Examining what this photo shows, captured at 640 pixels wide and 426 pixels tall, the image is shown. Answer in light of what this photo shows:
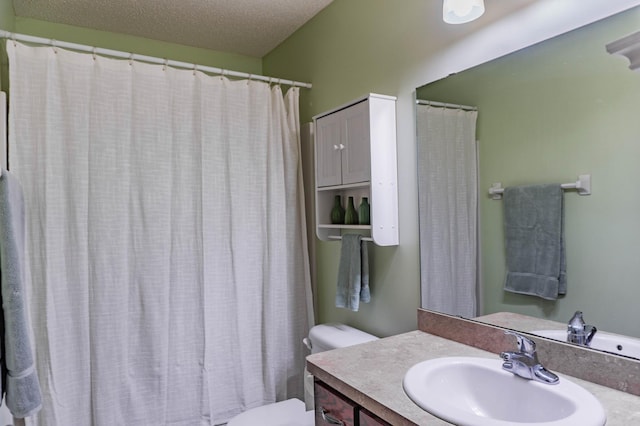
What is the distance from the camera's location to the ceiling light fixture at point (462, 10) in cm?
143

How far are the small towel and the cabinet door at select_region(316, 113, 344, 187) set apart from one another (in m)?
0.33

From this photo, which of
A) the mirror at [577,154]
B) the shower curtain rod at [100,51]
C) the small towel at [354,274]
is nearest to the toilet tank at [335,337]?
the small towel at [354,274]

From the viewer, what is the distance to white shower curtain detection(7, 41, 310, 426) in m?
1.89

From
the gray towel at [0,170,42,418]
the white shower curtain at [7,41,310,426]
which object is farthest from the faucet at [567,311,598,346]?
the gray towel at [0,170,42,418]

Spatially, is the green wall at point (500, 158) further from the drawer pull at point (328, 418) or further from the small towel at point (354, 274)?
the drawer pull at point (328, 418)

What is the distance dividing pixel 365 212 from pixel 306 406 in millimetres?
969

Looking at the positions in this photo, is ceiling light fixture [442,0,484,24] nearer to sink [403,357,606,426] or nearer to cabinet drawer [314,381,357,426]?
sink [403,357,606,426]

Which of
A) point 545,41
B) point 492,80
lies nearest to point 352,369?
point 492,80

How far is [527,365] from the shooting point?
112 centimetres

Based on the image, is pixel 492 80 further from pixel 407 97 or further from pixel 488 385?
pixel 488 385

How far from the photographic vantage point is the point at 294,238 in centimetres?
252

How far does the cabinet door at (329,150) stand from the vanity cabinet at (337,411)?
105cm

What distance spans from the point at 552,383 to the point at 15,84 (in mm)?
2416

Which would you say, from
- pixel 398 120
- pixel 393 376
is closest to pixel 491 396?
pixel 393 376
